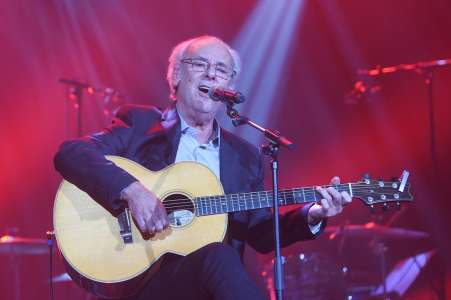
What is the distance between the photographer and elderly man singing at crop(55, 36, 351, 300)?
3.39 m

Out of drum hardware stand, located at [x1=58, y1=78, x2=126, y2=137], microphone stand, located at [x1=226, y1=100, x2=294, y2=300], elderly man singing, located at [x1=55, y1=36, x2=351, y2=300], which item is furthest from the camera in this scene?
drum hardware stand, located at [x1=58, y1=78, x2=126, y2=137]

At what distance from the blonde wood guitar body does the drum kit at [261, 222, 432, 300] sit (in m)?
2.61

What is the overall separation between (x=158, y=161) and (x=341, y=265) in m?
2.87

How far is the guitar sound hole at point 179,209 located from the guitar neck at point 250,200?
5 centimetres

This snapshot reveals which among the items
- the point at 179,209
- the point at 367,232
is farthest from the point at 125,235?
the point at 367,232

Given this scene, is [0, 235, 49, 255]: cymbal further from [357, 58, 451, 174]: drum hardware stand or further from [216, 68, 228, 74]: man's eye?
[357, 58, 451, 174]: drum hardware stand

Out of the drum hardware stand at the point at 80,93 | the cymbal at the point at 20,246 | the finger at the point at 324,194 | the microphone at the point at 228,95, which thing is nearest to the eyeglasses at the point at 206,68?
the microphone at the point at 228,95

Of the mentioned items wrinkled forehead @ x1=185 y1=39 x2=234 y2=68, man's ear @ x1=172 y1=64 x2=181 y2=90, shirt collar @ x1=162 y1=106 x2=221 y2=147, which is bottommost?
shirt collar @ x1=162 y1=106 x2=221 y2=147

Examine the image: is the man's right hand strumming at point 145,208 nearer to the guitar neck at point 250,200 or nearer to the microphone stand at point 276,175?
the guitar neck at point 250,200

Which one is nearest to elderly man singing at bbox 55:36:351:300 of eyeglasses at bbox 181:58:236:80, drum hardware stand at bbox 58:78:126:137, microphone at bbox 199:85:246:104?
eyeglasses at bbox 181:58:236:80

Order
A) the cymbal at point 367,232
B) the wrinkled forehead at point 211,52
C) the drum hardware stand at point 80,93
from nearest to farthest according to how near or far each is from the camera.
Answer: the wrinkled forehead at point 211,52 → the cymbal at point 367,232 → the drum hardware stand at point 80,93

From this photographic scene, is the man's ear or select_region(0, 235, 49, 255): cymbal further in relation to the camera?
select_region(0, 235, 49, 255): cymbal

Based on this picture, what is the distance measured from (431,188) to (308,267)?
2.25 metres

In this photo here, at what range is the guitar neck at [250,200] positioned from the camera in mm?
3859
